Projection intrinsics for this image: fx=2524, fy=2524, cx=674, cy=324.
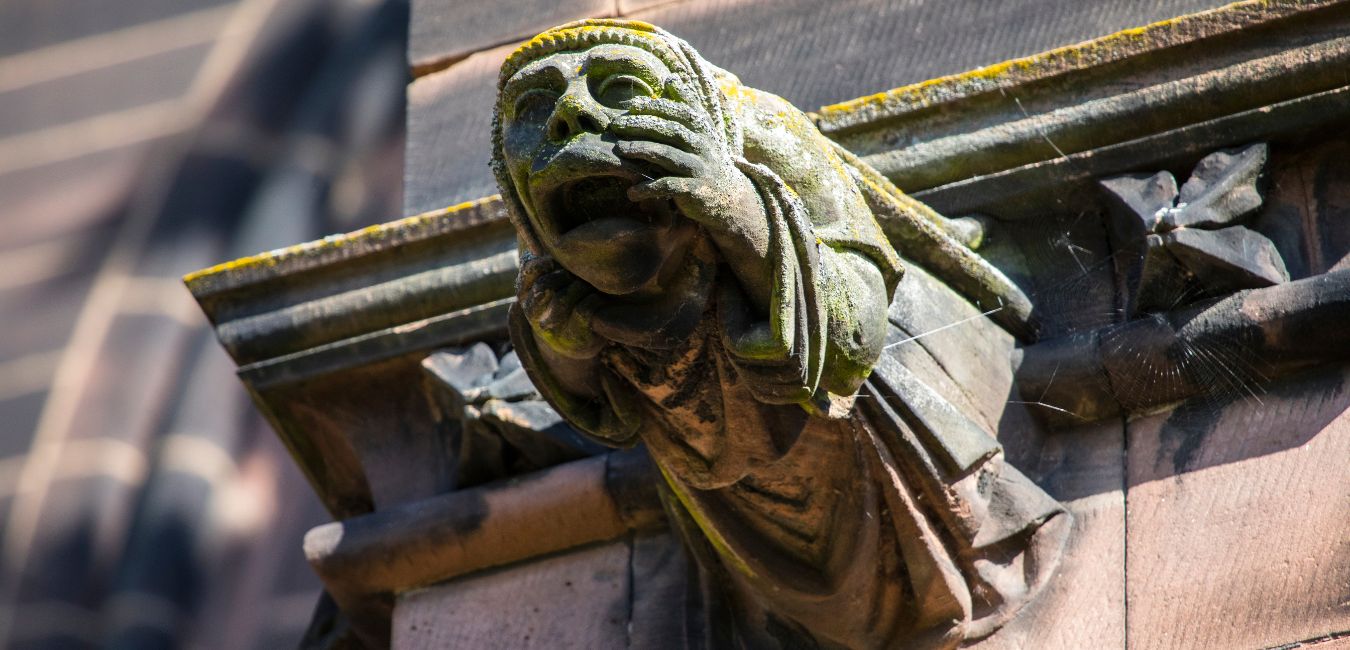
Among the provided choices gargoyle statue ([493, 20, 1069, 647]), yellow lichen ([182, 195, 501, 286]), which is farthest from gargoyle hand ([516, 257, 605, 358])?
yellow lichen ([182, 195, 501, 286])

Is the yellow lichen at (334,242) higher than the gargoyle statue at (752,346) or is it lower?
lower

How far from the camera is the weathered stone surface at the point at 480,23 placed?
486 centimetres

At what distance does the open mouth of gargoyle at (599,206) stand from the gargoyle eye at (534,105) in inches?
4.2

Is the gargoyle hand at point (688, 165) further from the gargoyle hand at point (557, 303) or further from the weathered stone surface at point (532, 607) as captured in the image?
the weathered stone surface at point (532, 607)

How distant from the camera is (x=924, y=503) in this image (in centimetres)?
356

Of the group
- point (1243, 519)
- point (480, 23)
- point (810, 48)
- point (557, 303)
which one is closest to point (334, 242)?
point (480, 23)

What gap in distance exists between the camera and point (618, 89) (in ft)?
10.5

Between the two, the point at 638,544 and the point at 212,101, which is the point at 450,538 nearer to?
the point at 638,544

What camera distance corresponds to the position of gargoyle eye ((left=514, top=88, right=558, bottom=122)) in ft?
10.6

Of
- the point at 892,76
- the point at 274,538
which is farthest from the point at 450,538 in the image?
the point at 274,538

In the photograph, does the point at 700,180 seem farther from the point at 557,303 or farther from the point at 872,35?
the point at 872,35

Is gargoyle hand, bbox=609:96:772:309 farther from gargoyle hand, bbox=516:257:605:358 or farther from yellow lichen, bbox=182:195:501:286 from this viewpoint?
yellow lichen, bbox=182:195:501:286

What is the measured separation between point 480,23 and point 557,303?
5.80ft

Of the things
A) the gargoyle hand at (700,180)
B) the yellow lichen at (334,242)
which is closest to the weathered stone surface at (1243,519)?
the gargoyle hand at (700,180)
